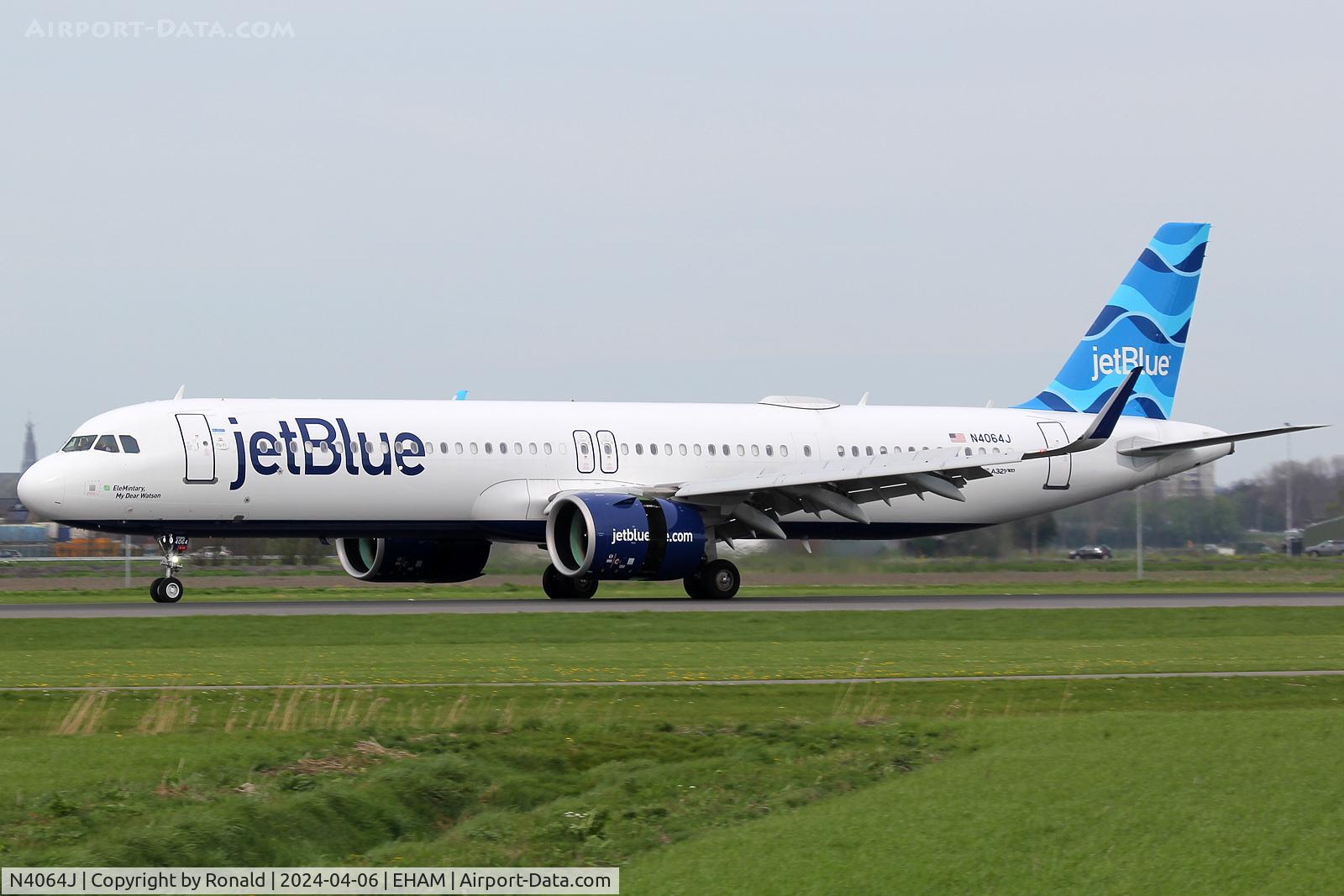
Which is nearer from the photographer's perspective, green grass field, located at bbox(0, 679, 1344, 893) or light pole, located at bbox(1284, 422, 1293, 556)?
green grass field, located at bbox(0, 679, 1344, 893)

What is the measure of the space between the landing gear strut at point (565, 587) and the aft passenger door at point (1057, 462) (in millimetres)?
12559

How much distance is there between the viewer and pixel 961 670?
2114cm

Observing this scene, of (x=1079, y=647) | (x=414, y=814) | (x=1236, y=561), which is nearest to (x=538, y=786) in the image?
(x=414, y=814)

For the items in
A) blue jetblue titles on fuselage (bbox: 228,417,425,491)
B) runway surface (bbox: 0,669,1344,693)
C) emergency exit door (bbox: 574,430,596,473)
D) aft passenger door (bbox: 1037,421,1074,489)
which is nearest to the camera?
runway surface (bbox: 0,669,1344,693)

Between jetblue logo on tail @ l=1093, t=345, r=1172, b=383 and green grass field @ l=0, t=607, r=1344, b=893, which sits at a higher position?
jetblue logo on tail @ l=1093, t=345, r=1172, b=383

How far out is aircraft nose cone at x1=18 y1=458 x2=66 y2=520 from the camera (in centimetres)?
3288

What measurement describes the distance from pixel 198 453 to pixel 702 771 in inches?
881

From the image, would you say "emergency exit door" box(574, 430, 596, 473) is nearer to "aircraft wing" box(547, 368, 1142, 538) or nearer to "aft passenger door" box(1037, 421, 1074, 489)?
"aircraft wing" box(547, 368, 1142, 538)

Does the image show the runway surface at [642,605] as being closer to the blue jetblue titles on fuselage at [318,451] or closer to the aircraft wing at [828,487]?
the aircraft wing at [828,487]

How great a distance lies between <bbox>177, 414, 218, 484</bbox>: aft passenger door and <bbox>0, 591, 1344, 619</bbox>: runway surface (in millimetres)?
2496

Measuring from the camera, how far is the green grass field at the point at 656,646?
2070cm

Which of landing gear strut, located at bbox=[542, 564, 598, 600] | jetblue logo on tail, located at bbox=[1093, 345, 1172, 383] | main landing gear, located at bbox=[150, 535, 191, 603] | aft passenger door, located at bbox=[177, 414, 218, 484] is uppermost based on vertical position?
jetblue logo on tail, located at bbox=[1093, 345, 1172, 383]

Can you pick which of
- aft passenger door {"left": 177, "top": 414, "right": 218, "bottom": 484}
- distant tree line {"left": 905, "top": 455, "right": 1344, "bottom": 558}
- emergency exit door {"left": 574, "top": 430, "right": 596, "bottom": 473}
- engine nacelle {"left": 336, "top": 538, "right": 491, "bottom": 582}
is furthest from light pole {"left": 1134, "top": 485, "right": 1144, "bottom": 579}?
aft passenger door {"left": 177, "top": 414, "right": 218, "bottom": 484}

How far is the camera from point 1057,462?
141 ft
